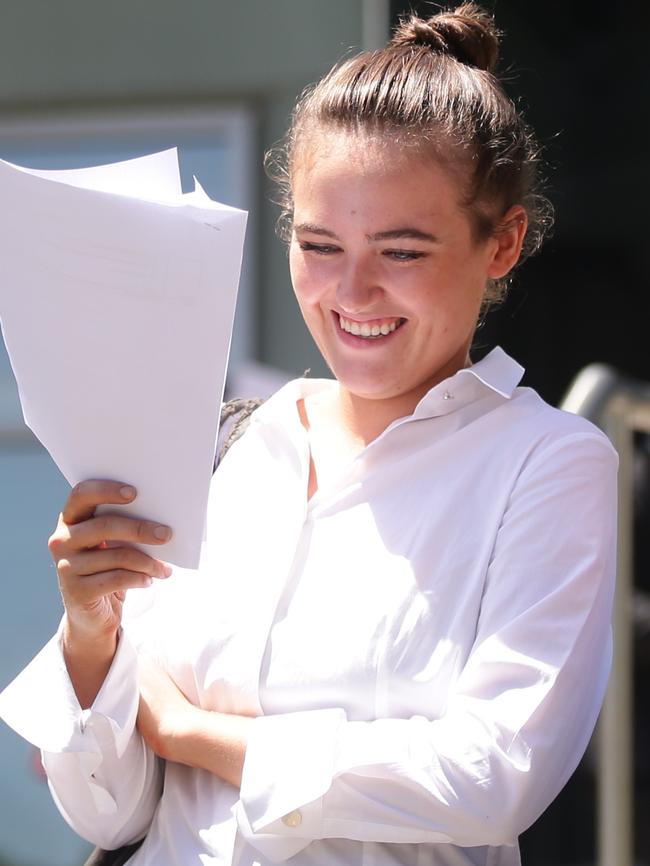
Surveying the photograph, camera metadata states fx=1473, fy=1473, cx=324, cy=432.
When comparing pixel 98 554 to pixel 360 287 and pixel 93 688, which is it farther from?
pixel 360 287

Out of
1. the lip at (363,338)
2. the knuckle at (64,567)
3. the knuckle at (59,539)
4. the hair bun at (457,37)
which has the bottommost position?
the knuckle at (64,567)

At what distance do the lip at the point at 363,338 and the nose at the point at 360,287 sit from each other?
0.02m

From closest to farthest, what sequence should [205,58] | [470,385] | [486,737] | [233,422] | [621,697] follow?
[486,737] → [470,385] → [233,422] → [621,697] → [205,58]

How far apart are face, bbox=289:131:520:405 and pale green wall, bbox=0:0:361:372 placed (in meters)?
2.77

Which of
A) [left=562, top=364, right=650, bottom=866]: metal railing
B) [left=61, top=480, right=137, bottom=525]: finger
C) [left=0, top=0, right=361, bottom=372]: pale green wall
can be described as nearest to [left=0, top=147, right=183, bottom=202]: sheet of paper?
[left=61, top=480, right=137, bottom=525]: finger

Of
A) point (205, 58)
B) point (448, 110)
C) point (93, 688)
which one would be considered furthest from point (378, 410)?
point (205, 58)

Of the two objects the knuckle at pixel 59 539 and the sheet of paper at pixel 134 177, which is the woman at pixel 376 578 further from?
the sheet of paper at pixel 134 177

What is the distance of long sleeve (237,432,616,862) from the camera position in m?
1.44

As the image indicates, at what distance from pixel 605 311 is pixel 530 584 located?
3412 mm

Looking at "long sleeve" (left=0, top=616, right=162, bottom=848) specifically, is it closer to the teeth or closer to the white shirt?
the white shirt

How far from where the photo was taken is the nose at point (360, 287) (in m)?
1.57

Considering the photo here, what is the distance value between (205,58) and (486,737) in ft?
11.1

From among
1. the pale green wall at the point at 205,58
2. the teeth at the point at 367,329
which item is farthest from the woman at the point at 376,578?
the pale green wall at the point at 205,58

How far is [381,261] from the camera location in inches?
62.1
